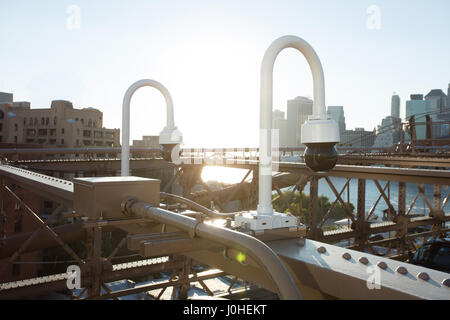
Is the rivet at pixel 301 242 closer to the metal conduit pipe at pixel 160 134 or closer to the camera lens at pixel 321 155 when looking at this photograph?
the camera lens at pixel 321 155

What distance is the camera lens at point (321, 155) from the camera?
222 cm

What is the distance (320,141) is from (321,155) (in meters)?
0.11

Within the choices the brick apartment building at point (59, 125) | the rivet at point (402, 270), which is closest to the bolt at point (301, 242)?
the rivet at point (402, 270)

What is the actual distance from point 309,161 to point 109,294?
4.05 m

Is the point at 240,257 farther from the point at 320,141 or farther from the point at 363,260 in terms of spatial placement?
the point at 320,141

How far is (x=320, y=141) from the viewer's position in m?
2.16

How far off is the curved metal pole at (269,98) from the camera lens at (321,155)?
0.20m

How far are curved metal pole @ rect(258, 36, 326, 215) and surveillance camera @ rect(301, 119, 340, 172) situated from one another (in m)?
0.05

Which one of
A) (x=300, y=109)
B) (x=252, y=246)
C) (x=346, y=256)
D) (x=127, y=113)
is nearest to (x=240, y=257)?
(x=252, y=246)

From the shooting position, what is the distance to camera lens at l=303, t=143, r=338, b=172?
7.30ft

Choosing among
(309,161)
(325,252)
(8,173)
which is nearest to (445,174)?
(309,161)

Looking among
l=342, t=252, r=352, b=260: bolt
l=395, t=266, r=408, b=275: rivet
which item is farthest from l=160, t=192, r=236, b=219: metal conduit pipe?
l=395, t=266, r=408, b=275: rivet

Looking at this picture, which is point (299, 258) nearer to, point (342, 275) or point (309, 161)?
point (342, 275)
